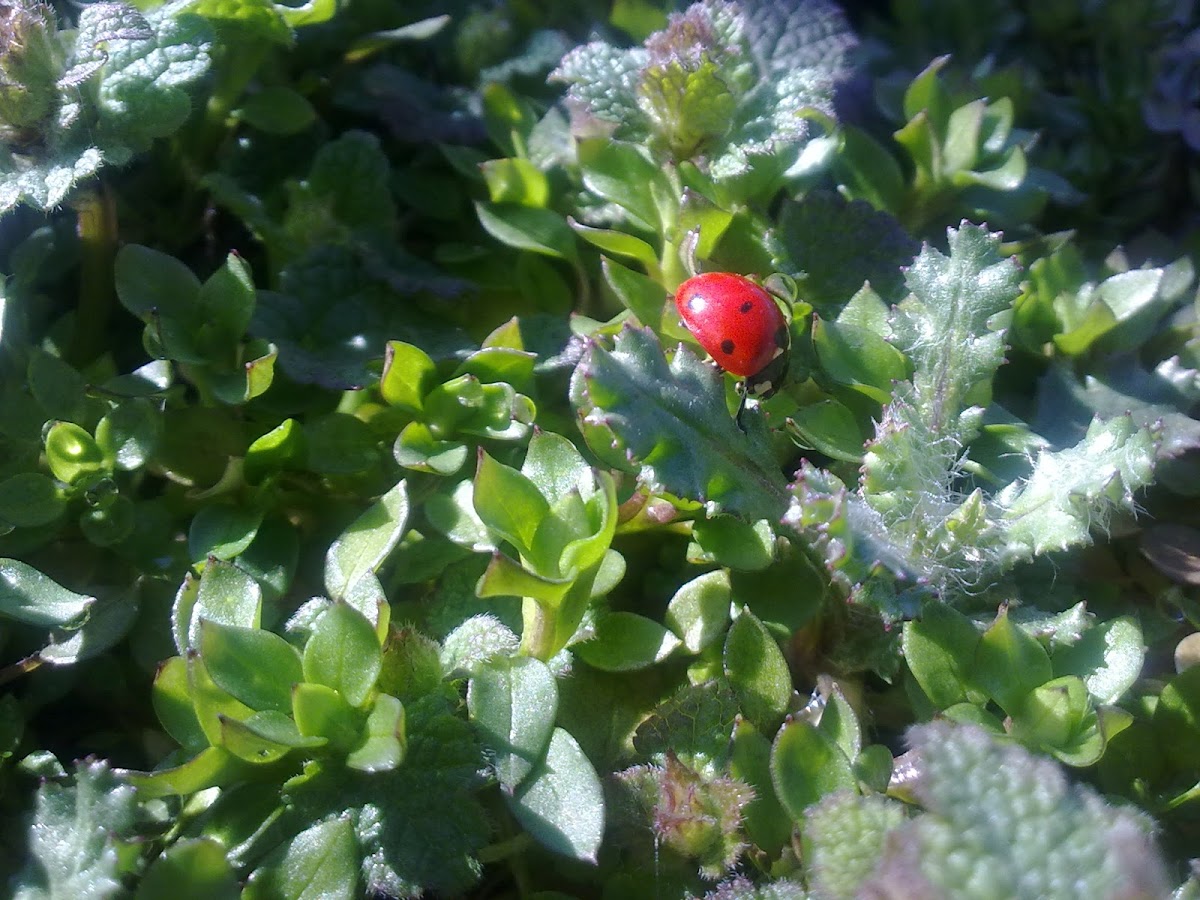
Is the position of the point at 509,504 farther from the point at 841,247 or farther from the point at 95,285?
the point at 95,285

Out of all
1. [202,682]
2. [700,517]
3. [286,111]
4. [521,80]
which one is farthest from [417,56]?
[202,682]

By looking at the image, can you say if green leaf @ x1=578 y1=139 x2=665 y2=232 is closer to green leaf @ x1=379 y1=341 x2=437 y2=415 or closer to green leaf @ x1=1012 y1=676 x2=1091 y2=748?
green leaf @ x1=379 y1=341 x2=437 y2=415

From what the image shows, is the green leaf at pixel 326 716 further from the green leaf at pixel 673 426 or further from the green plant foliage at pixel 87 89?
the green plant foliage at pixel 87 89

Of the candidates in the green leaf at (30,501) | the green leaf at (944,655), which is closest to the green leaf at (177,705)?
the green leaf at (30,501)

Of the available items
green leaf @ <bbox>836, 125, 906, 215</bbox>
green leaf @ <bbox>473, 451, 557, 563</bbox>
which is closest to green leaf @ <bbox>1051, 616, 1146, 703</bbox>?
green leaf @ <bbox>473, 451, 557, 563</bbox>

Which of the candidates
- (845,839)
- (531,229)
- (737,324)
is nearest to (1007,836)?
(845,839)

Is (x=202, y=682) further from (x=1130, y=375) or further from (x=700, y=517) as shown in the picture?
(x=1130, y=375)

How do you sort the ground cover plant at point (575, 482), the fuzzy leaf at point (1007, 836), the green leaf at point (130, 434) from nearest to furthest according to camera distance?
the fuzzy leaf at point (1007, 836), the ground cover plant at point (575, 482), the green leaf at point (130, 434)
